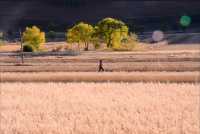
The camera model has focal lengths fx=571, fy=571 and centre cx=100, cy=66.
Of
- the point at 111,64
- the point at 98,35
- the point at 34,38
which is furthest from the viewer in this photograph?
the point at 34,38

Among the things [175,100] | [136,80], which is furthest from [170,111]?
[136,80]

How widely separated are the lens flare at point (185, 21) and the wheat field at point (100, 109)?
120199 mm

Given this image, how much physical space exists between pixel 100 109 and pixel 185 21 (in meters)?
135

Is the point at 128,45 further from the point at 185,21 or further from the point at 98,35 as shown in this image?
the point at 185,21

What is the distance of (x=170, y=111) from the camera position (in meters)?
13.1

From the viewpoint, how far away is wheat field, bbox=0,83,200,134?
1077cm

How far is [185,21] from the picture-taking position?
479 ft

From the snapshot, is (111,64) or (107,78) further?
(111,64)

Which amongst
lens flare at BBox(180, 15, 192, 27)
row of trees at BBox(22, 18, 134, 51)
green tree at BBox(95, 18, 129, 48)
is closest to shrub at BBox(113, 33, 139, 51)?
row of trees at BBox(22, 18, 134, 51)

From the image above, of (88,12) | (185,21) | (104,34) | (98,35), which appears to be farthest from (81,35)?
(88,12)

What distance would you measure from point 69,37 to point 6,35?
47.2m

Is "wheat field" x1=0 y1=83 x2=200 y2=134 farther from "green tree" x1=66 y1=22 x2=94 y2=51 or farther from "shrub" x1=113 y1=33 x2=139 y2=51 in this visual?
"green tree" x1=66 y1=22 x2=94 y2=51

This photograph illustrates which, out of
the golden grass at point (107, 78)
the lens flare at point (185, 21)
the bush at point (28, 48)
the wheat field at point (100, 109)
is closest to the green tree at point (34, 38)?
the bush at point (28, 48)

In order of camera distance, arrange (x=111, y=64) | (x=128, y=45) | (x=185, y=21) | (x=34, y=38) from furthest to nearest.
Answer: (x=185, y=21)
(x=34, y=38)
(x=128, y=45)
(x=111, y=64)
